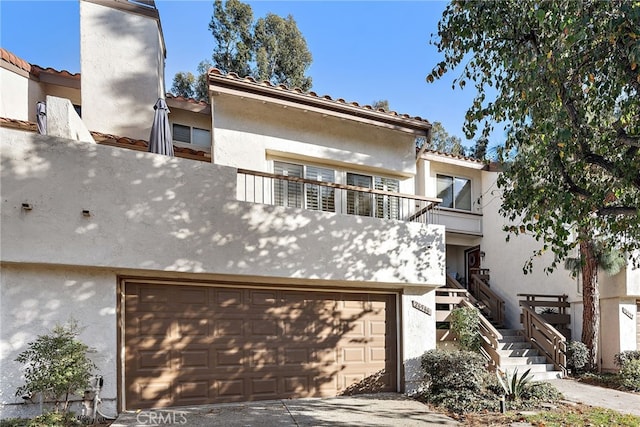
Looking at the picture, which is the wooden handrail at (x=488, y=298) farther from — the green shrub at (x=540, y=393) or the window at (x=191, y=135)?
the window at (x=191, y=135)

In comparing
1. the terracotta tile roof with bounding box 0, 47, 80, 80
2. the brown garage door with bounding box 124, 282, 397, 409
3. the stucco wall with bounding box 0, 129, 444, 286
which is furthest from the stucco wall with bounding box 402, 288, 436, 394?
the terracotta tile roof with bounding box 0, 47, 80, 80

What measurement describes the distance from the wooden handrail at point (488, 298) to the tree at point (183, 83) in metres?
17.9

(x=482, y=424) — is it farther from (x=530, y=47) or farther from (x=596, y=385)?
(x=530, y=47)

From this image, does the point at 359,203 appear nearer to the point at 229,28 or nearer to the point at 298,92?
the point at 298,92

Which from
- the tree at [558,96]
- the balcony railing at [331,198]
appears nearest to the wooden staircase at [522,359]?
the balcony railing at [331,198]

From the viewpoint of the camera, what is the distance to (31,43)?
11086 mm

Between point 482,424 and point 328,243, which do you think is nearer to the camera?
point 482,424

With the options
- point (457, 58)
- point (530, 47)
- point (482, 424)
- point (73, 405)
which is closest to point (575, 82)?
point (530, 47)

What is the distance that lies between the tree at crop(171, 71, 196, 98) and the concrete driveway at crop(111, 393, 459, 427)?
18783mm

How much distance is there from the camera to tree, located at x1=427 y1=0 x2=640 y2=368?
5641mm

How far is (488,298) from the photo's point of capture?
48.9ft

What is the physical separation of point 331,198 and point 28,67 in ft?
29.9

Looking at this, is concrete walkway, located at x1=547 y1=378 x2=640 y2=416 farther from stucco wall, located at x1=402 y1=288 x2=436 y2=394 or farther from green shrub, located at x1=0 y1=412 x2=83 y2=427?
green shrub, located at x1=0 y1=412 x2=83 y2=427

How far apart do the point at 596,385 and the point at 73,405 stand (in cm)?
1244
